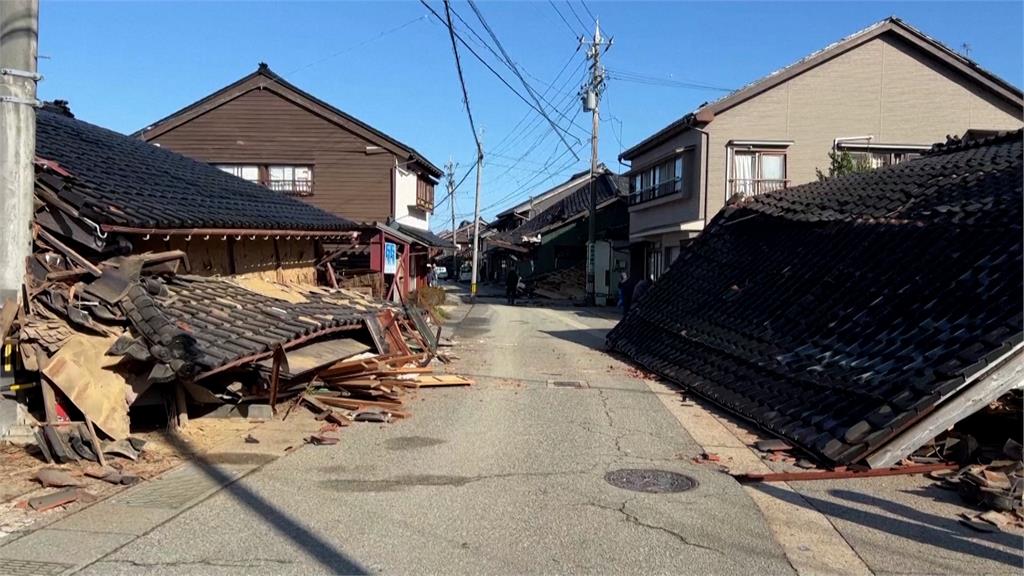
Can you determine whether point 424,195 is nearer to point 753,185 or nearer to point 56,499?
point 753,185

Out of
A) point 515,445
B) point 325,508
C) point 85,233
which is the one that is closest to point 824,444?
point 515,445

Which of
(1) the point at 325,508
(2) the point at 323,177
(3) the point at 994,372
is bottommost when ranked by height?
(1) the point at 325,508

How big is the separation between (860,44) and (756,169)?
18.1ft

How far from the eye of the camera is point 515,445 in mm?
8219

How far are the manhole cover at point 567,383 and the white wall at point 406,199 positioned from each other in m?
17.7

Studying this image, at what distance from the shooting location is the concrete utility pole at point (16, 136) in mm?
6934

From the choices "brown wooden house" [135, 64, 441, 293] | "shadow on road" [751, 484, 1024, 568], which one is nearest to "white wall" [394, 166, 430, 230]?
"brown wooden house" [135, 64, 441, 293]

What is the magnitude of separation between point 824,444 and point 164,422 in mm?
7360

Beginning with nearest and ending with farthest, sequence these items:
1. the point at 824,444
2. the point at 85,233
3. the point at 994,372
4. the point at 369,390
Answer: the point at 994,372
the point at 824,444
the point at 85,233
the point at 369,390

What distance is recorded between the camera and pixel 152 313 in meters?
7.91

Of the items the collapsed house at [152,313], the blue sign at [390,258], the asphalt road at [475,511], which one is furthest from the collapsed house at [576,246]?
the asphalt road at [475,511]

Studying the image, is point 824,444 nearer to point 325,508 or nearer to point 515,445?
point 515,445

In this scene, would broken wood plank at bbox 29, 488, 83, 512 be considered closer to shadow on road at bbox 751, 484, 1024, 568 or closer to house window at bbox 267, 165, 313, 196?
shadow on road at bbox 751, 484, 1024, 568

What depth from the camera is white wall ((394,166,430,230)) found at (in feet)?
96.5
